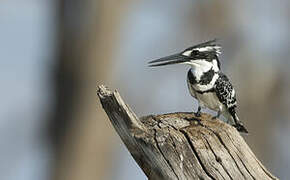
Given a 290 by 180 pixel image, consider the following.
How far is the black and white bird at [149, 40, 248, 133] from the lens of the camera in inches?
234

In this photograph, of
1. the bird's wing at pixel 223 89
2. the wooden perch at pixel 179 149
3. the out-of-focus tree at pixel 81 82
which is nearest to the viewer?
the wooden perch at pixel 179 149

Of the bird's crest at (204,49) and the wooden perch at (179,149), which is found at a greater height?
the bird's crest at (204,49)

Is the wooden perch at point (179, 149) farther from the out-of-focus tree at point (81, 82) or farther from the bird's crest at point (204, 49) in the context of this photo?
the out-of-focus tree at point (81, 82)

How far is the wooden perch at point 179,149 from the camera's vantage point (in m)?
4.72

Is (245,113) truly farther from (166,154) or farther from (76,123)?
(166,154)

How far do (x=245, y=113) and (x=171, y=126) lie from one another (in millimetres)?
8770

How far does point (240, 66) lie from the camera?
44.1 feet

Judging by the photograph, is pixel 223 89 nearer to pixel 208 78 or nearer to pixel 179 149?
pixel 208 78

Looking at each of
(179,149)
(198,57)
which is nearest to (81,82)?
(198,57)

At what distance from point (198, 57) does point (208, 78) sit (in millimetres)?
231

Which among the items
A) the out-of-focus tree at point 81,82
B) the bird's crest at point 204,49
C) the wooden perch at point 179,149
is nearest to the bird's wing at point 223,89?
the bird's crest at point 204,49

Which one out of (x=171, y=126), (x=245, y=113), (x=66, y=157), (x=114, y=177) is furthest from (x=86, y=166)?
(x=171, y=126)

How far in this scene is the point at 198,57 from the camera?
6031 millimetres

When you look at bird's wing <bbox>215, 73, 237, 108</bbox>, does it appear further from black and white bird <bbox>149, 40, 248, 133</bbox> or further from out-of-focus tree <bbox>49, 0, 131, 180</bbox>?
out-of-focus tree <bbox>49, 0, 131, 180</bbox>
